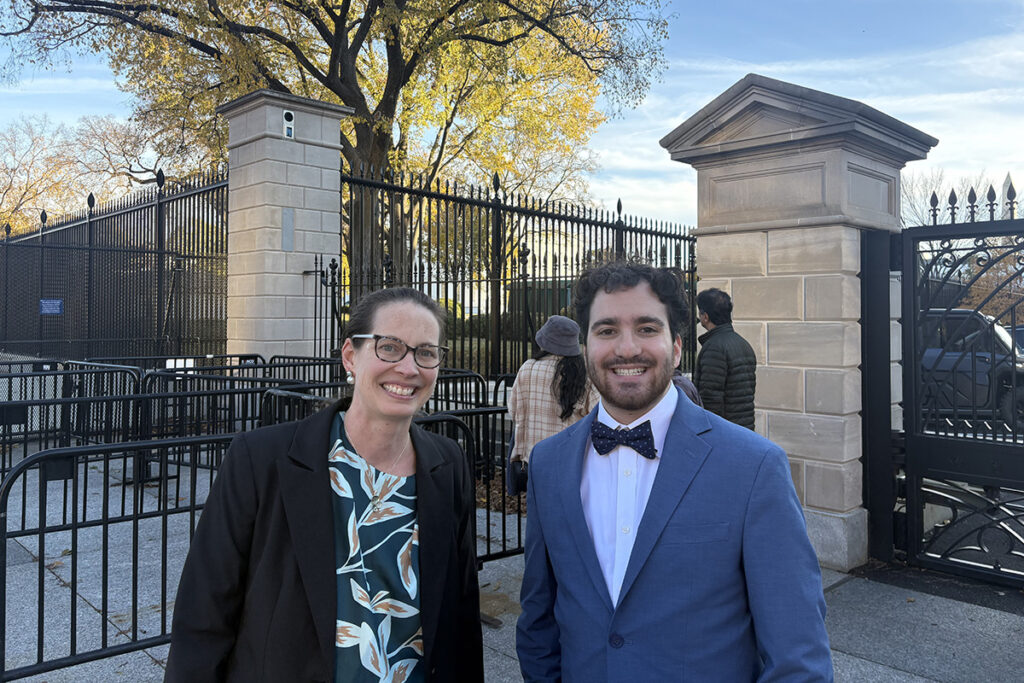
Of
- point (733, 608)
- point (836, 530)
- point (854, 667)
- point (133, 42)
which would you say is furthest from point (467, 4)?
point (733, 608)

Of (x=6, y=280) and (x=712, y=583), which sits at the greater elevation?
(x=6, y=280)

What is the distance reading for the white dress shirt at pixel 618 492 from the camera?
175 cm

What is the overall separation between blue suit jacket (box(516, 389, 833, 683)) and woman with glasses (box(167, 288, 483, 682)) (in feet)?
1.59

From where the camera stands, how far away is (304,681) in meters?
1.85

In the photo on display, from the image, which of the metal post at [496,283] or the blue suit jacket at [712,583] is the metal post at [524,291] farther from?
the blue suit jacket at [712,583]

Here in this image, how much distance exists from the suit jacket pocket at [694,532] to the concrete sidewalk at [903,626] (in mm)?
2564

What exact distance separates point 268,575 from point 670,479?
1037 mm

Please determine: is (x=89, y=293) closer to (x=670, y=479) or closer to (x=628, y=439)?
(x=628, y=439)

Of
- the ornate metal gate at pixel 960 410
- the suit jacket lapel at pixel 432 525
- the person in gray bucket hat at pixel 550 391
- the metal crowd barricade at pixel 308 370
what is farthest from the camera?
the metal crowd barricade at pixel 308 370

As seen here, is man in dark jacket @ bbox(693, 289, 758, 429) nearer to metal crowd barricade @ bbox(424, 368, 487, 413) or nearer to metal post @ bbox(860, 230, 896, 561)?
metal post @ bbox(860, 230, 896, 561)

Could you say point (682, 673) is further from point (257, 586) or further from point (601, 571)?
point (257, 586)

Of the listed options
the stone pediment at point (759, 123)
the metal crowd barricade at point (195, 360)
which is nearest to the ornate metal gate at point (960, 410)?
the stone pediment at point (759, 123)

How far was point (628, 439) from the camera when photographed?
1.78 m

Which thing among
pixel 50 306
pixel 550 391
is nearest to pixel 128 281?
pixel 50 306
